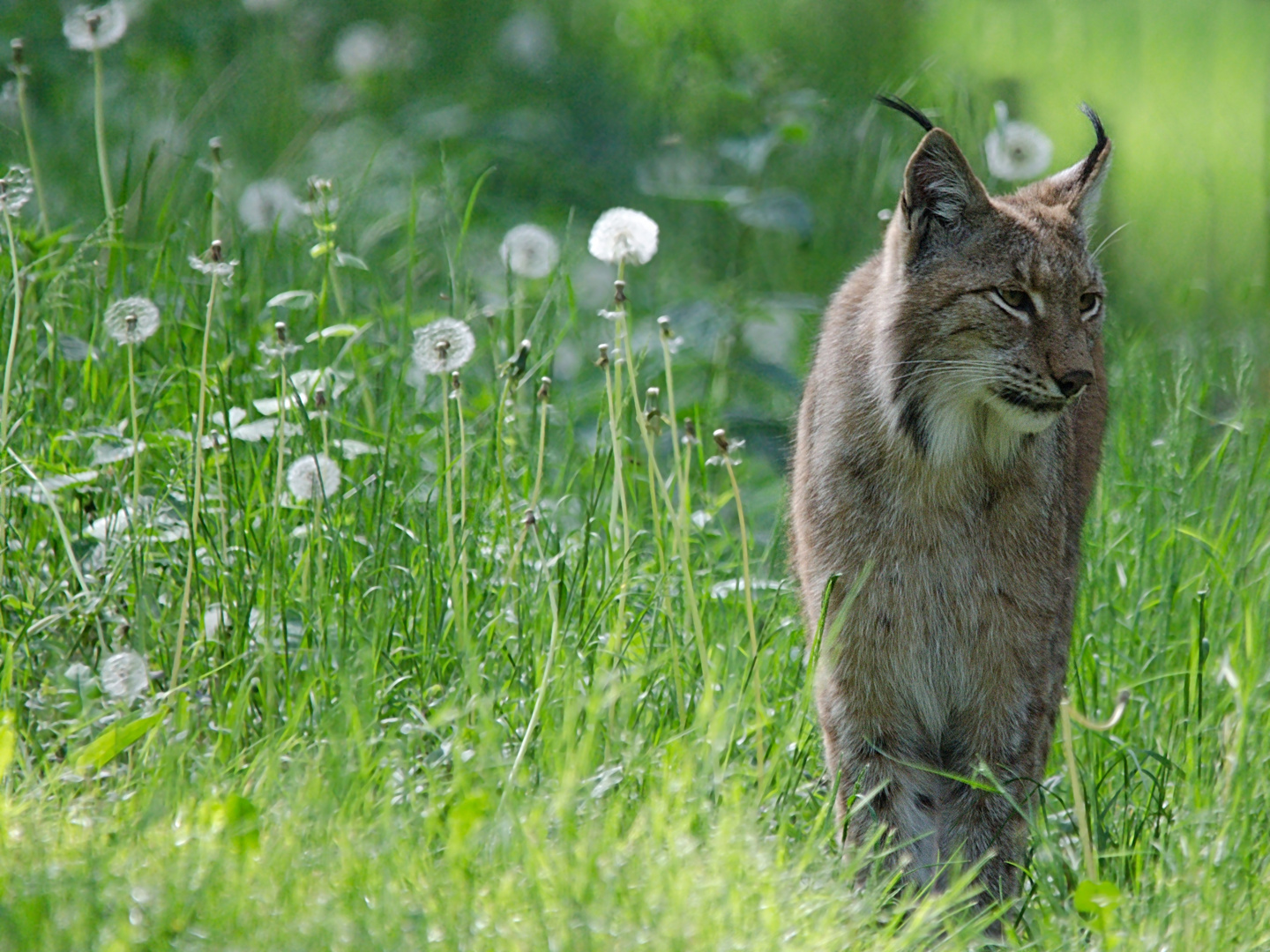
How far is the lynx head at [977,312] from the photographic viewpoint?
276cm

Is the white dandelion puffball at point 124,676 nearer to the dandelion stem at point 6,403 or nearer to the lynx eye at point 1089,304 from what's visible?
the dandelion stem at point 6,403

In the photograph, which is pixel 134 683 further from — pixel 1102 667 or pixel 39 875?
pixel 1102 667

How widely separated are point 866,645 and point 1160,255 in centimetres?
389

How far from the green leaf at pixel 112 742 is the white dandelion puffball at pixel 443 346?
0.93 meters

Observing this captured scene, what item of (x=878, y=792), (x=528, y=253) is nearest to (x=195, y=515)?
(x=528, y=253)

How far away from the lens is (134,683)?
2.77m

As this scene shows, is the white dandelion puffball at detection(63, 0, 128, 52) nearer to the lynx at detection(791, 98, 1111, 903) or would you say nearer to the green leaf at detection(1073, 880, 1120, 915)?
the lynx at detection(791, 98, 1111, 903)

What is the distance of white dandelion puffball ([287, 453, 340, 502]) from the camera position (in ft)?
10.1

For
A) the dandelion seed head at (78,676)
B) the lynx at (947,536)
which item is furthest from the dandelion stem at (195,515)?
the lynx at (947,536)

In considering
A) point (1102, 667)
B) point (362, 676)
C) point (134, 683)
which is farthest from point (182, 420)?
point (1102, 667)

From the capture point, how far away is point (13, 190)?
10.2ft

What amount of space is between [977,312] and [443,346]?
1088 mm

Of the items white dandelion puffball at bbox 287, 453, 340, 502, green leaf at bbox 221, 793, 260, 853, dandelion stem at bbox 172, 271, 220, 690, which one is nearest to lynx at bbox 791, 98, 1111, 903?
white dandelion puffball at bbox 287, 453, 340, 502

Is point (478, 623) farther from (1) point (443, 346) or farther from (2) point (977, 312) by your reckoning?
(2) point (977, 312)
